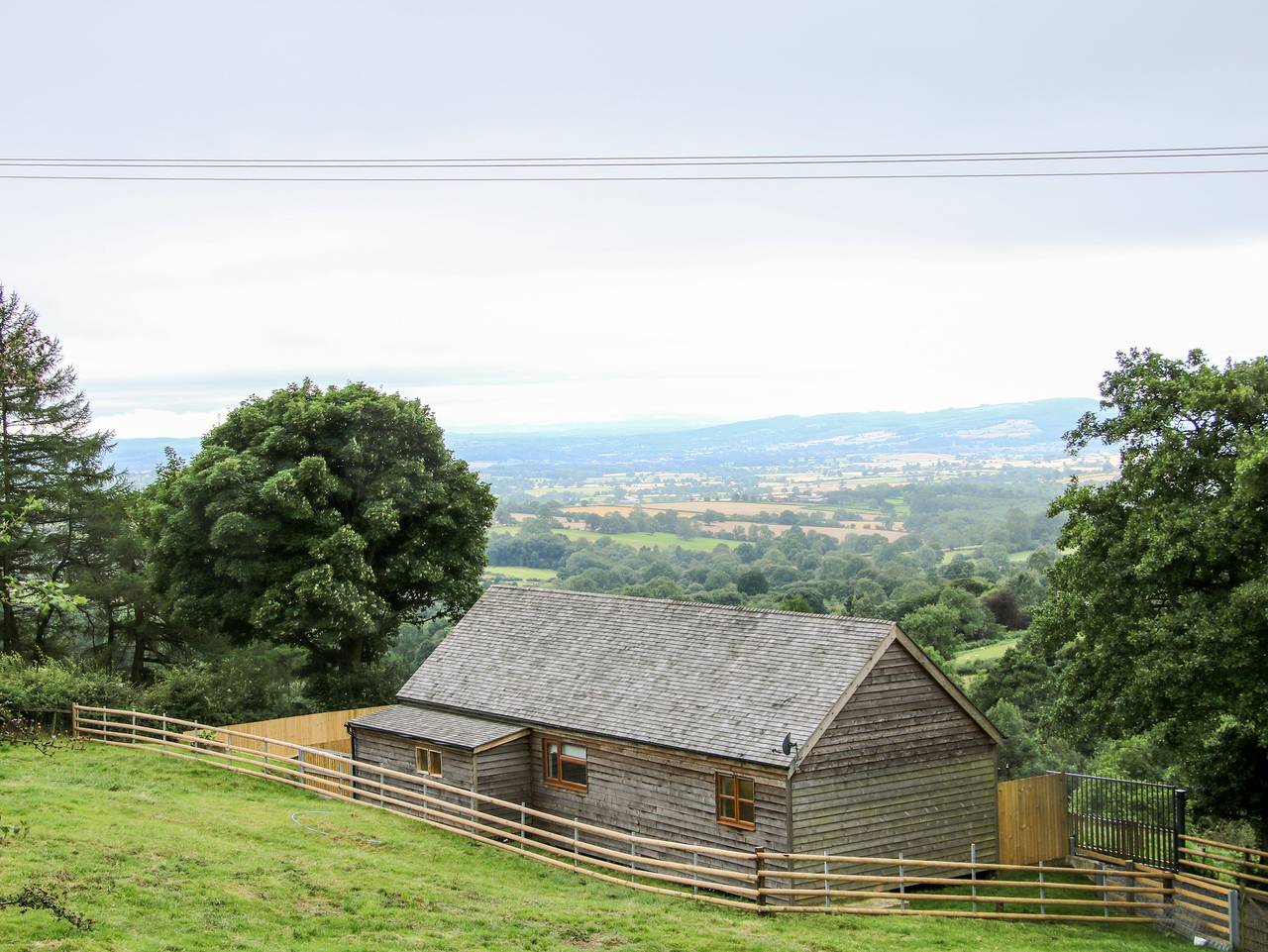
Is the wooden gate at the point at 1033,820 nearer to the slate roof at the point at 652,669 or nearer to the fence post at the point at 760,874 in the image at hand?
the slate roof at the point at 652,669

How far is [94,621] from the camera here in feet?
155

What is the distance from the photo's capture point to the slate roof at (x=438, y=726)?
27.5m

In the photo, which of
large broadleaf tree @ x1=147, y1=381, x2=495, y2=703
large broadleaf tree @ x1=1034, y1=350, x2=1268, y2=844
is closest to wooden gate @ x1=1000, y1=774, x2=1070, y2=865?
large broadleaf tree @ x1=1034, y1=350, x2=1268, y2=844

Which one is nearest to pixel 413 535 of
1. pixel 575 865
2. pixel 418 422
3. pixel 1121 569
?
pixel 418 422

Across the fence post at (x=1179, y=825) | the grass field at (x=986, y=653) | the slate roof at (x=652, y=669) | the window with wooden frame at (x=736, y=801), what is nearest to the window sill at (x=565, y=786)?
the slate roof at (x=652, y=669)

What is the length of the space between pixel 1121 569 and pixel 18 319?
120 feet

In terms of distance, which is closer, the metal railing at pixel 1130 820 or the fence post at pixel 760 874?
the fence post at pixel 760 874

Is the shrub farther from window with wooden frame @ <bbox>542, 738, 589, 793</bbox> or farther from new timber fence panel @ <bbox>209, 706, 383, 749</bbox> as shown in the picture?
window with wooden frame @ <bbox>542, 738, 589, 793</bbox>

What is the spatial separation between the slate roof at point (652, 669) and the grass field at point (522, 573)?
111 metres

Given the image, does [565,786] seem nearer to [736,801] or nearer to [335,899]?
[736,801]

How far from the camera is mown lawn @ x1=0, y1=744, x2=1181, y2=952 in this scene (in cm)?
1750

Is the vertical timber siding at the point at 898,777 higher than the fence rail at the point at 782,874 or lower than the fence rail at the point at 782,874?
higher

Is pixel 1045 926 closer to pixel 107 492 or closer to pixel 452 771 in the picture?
pixel 452 771

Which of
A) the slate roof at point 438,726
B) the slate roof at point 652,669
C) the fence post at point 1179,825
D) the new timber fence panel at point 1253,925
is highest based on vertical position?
the slate roof at point 652,669
